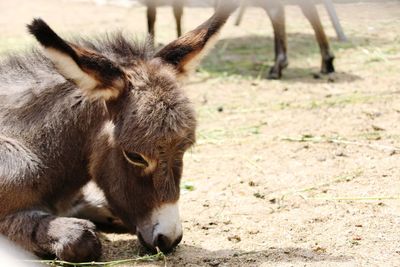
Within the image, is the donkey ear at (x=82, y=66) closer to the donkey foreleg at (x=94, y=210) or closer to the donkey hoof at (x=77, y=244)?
the donkey hoof at (x=77, y=244)

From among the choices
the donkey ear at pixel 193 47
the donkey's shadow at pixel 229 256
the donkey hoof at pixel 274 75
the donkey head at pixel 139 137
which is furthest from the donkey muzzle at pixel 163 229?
the donkey hoof at pixel 274 75

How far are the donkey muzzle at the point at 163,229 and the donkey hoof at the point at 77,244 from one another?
1.03 ft

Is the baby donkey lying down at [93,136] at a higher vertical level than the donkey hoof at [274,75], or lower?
higher

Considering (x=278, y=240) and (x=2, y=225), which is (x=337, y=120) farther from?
(x=2, y=225)

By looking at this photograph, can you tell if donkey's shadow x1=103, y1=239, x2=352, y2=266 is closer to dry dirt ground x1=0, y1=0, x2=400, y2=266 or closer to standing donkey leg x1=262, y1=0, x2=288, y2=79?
dry dirt ground x1=0, y1=0, x2=400, y2=266

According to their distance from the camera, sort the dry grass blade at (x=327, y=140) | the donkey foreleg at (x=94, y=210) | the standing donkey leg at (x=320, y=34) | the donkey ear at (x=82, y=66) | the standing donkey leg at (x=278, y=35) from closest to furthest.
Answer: the donkey ear at (x=82, y=66) < the donkey foreleg at (x=94, y=210) < the dry grass blade at (x=327, y=140) < the standing donkey leg at (x=320, y=34) < the standing donkey leg at (x=278, y=35)

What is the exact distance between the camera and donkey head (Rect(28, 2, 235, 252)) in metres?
3.81

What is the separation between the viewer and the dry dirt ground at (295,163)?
4180mm

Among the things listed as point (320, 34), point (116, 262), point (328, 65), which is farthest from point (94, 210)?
point (320, 34)

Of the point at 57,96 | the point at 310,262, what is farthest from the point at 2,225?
the point at 310,262

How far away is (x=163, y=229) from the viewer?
3.80 metres

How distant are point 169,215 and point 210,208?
1.27 m

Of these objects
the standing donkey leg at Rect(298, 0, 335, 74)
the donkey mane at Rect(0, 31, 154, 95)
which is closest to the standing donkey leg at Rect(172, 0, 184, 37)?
the standing donkey leg at Rect(298, 0, 335, 74)

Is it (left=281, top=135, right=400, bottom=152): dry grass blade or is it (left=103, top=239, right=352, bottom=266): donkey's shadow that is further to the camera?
(left=281, top=135, right=400, bottom=152): dry grass blade
